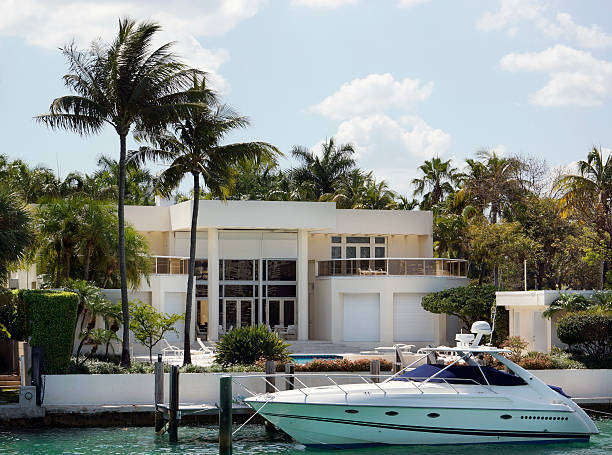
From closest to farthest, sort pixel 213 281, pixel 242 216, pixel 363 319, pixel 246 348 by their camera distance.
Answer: pixel 246 348
pixel 242 216
pixel 213 281
pixel 363 319

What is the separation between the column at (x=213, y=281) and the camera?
36.2m

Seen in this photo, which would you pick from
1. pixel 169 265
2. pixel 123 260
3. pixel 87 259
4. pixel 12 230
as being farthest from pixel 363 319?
pixel 12 230

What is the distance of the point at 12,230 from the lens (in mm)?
21594

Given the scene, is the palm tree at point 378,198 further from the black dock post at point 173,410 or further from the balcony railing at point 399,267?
the black dock post at point 173,410

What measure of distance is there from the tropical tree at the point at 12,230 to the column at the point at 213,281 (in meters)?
14.5

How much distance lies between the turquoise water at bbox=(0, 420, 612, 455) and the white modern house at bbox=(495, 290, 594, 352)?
806cm

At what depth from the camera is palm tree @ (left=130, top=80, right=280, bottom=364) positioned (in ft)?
85.3

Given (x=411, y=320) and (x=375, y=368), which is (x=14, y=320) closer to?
(x=375, y=368)

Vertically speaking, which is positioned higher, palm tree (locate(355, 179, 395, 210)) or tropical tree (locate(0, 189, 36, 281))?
palm tree (locate(355, 179, 395, 210))

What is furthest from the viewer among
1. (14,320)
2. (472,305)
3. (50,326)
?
(472,305)

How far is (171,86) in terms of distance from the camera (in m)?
24.9

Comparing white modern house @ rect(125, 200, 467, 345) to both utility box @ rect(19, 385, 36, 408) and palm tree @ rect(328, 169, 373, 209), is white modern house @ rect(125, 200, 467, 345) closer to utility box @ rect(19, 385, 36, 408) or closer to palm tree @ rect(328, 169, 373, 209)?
palm tree @ rect(328, 169, 373, 209)

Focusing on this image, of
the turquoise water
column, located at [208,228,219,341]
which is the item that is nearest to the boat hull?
the turquoise water

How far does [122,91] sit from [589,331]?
48.1 ft
